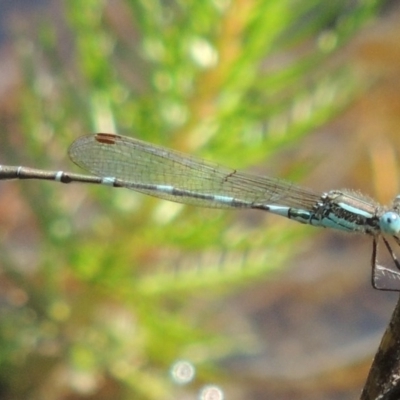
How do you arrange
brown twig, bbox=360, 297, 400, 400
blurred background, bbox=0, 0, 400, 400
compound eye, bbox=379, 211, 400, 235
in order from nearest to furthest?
brown twig, bbox=360, 297, 400, 400, compound eye, bbox=379, 211, 400, 235, blurred background, bbox=0, 0, 400, 400

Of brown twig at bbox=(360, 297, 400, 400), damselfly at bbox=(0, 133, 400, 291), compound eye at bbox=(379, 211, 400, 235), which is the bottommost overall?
brown twig at bbox=(360, 297, 400, 400)

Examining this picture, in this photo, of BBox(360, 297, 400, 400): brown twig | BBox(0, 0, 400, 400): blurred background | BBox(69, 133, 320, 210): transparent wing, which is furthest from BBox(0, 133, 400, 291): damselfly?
BBox(360, 297, 400, 400): brown twig

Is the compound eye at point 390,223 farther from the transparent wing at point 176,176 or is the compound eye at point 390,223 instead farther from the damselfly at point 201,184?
the transparent wing at point 176,176

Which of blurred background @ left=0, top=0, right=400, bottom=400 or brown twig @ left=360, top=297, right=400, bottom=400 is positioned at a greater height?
blurred background @ left=0, top=0, right=400, bottom=400

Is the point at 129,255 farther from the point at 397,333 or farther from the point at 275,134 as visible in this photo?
the point at 397,333

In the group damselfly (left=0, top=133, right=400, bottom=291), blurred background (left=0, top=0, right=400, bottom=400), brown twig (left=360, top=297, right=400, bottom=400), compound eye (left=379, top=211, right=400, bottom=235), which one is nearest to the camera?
brown twig (left=360, top=297, right=400, bottom=400)

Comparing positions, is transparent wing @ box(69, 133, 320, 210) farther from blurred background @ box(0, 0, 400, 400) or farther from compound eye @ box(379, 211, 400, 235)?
compound eye @ box(379, 211, 400, 235)

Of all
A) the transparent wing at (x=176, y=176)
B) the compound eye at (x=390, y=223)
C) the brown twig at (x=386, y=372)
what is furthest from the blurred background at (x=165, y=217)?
the brown twig at (x=386, y=372)
